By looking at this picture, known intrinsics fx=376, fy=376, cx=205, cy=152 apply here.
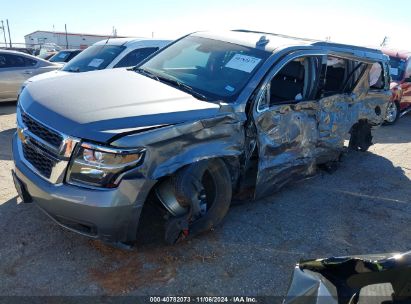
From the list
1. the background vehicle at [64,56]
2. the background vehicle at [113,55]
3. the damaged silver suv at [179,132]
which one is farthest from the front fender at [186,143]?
the background vehicle at [64,56]

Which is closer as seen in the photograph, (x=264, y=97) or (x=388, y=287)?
(x=388, y=287)

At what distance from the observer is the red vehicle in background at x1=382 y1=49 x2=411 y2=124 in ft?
32.0

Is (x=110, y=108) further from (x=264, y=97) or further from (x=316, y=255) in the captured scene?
(x=316, y=255)

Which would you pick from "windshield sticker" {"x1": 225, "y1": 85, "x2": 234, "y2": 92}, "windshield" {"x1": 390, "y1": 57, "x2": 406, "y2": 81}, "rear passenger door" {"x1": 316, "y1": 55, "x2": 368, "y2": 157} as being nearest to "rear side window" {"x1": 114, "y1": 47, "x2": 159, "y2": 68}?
"rear passenger door" {"x1": 316, "y1": 55, "x2": 368, "y2": 157}

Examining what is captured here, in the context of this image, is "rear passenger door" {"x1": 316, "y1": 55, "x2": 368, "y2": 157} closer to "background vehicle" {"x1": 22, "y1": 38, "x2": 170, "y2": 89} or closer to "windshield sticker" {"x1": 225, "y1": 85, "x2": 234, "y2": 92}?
"windshield sticker" {"x1": 225, "y1": 85, "x2": 234, "y2": 92}

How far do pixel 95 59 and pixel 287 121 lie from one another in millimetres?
4999

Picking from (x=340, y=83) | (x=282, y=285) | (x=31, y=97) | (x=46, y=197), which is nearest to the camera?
(x=46, y=197)

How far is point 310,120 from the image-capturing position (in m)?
4.37

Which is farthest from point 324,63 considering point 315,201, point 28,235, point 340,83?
point 28,235

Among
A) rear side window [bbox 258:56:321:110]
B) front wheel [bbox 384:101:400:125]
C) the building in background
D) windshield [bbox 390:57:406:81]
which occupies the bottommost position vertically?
the building in background

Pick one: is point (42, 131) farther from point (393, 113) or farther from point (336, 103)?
point (393, 113)

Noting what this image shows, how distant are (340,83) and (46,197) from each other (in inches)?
169

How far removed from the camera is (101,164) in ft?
8.71

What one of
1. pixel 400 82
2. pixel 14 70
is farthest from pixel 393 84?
pixel 14 70
